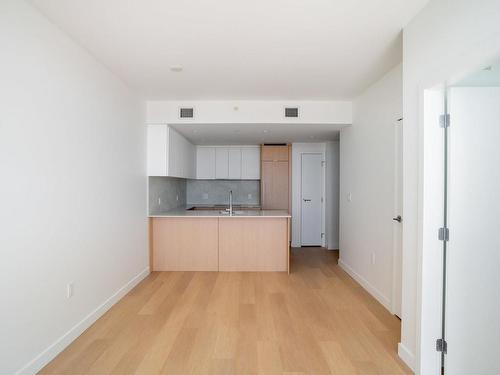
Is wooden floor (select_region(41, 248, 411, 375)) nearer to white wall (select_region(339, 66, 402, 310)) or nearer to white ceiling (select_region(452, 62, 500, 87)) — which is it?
white wall (select_region(339, 66, 402, 310))

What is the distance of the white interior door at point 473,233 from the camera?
1.61 meters

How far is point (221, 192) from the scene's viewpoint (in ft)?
20.7

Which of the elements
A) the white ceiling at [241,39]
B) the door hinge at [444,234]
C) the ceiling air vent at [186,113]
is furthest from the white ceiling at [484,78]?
the ceiling air vent at [186,113]

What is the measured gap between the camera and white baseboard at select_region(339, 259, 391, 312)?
2.87 m

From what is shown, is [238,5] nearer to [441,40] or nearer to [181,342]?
[441,40]

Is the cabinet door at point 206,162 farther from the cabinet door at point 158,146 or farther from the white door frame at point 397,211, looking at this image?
the white door frame at point 397,211

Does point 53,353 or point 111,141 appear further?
point 111,141

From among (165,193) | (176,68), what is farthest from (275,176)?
(176,68)

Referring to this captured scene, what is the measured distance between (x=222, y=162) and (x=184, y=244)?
244cm

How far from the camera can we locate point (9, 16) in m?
1.64

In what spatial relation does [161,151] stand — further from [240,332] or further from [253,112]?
[240,332]

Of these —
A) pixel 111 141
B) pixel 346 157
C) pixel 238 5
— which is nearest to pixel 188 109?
pixel 111 141

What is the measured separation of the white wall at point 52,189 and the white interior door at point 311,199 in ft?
12.4

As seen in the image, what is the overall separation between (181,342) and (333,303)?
1.68 metres
